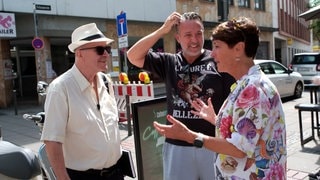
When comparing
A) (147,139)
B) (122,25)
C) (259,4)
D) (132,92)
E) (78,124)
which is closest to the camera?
(78,124)

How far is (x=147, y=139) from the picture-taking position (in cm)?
409

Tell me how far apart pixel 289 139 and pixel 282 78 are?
6112mm

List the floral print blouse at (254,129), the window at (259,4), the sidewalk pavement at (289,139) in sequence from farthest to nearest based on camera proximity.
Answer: the window at (259,4)
the sidewalk pavement at (289,139)
the floral print blouse at (254,129)

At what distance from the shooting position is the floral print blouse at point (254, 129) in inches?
72.2

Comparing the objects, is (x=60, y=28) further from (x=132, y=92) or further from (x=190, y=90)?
(x=190, y=90)

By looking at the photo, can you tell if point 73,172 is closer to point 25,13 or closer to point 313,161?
point 313,161

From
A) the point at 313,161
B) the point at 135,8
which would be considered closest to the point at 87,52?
the point at 313,161

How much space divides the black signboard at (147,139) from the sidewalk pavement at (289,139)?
1.93 m

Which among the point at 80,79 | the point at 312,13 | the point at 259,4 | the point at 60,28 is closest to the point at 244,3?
the point at 259,4

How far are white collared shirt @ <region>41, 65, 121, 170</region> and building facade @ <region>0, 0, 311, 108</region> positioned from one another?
761 centimetres

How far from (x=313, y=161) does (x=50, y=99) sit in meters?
4.53

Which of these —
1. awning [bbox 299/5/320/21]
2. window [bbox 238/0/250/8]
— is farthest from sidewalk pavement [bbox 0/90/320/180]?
window [bbox 238/0/250/8]

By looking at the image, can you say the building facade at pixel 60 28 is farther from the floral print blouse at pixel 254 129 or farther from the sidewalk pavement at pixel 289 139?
the floral print blouse at pixel 254 129

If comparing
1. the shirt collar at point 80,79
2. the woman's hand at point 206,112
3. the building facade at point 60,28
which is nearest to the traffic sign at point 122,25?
the building facade at point 60,28
